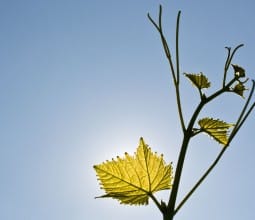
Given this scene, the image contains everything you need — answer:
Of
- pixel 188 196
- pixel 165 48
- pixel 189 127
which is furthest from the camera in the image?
pixel 165 48

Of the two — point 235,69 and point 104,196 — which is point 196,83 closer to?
point 235,69

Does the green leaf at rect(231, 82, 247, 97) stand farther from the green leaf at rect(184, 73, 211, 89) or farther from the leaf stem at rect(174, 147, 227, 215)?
the leaf stem at rect(174, 147, 227, 215)

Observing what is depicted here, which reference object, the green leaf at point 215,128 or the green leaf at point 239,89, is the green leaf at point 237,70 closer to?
the green leaf at point 239,89

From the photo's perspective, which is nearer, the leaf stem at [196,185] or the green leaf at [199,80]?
the leaf stem at [196,185]

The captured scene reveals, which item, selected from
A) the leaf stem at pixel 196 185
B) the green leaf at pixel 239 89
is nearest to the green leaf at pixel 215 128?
the green leaf at pixel 239 89

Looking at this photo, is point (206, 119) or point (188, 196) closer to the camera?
point (188, 196)

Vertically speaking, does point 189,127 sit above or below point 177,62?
below

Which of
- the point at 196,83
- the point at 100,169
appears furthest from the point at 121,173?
the point at 196,83

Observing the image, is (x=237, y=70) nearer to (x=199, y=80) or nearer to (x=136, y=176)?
(x=199, y=80)
